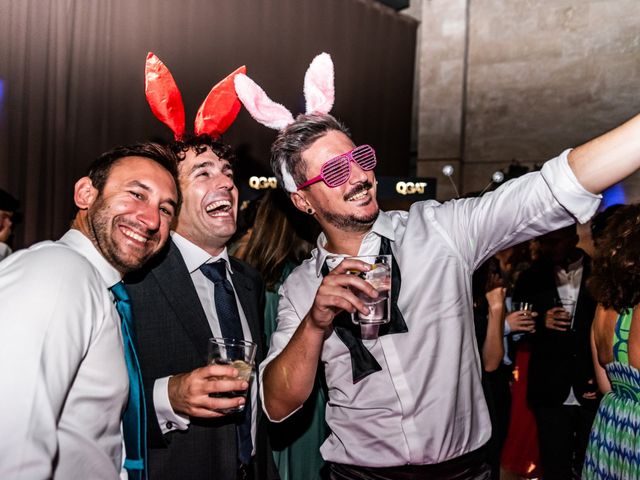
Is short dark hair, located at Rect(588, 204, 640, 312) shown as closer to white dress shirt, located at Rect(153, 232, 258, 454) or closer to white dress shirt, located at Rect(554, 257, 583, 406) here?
white dress shirt, located at Rect(153, 232, 258, 454)

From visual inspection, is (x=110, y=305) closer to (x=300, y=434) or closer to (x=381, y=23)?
(x=300, y=434)

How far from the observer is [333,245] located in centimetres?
219

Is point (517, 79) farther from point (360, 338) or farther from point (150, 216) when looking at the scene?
point (150, 216)

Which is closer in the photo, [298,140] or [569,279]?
[298,140]

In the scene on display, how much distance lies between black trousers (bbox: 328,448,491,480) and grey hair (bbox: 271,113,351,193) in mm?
1091

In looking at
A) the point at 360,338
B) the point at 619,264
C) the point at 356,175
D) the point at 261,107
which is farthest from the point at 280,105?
the point at 619,264

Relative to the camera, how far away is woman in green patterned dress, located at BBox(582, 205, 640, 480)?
2361 mm

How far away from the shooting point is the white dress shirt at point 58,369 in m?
1.17

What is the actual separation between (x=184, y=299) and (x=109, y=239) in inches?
19.4

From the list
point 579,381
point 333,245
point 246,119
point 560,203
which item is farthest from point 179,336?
point 246,119

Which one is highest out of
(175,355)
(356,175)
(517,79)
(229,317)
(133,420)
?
(517,79)

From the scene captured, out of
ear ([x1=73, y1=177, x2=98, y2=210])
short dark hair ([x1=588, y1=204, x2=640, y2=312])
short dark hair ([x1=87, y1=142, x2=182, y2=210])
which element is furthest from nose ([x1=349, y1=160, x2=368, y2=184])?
short dark hair ([x1=588, y1=204, x2=640, y2=312])

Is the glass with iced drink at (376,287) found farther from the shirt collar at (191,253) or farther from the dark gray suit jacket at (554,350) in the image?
the dark gray suit jacket at (554,350)

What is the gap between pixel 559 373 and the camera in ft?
12.7
